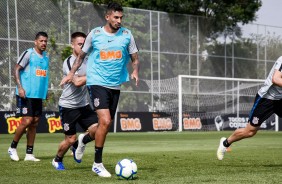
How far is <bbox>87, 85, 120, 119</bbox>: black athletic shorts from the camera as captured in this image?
403 inches

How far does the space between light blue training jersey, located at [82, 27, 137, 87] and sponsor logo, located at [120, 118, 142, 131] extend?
23224mm

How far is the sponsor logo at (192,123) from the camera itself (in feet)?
121

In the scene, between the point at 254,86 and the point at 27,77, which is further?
the point at 254,86

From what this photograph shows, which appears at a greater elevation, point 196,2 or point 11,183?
point 196,2

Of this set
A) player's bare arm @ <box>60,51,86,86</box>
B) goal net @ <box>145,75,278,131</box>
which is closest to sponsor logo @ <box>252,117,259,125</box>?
player's bare arm @ <box>60,51,86,86</box>

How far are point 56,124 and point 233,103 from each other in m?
14.1

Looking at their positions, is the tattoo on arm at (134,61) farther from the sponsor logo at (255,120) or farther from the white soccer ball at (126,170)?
the sponsor logo at (255,120)

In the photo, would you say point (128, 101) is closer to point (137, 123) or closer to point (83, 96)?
point (137, 123)

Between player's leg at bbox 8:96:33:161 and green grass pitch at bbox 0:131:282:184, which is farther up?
player's leg at bbox 8:96:33:161

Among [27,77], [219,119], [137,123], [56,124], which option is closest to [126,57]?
[27,77]

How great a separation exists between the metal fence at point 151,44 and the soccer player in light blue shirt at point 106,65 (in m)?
21.4

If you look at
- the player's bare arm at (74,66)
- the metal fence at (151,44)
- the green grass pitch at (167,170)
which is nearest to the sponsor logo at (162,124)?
the metal fence at (151,44)

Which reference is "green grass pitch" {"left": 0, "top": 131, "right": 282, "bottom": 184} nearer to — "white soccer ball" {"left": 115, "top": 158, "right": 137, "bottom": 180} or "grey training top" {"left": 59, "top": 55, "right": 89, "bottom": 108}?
"white soccer ball" {"left": 115, "top": 158, "right": 137, "bottom": 180}

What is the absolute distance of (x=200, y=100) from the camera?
132 feet
